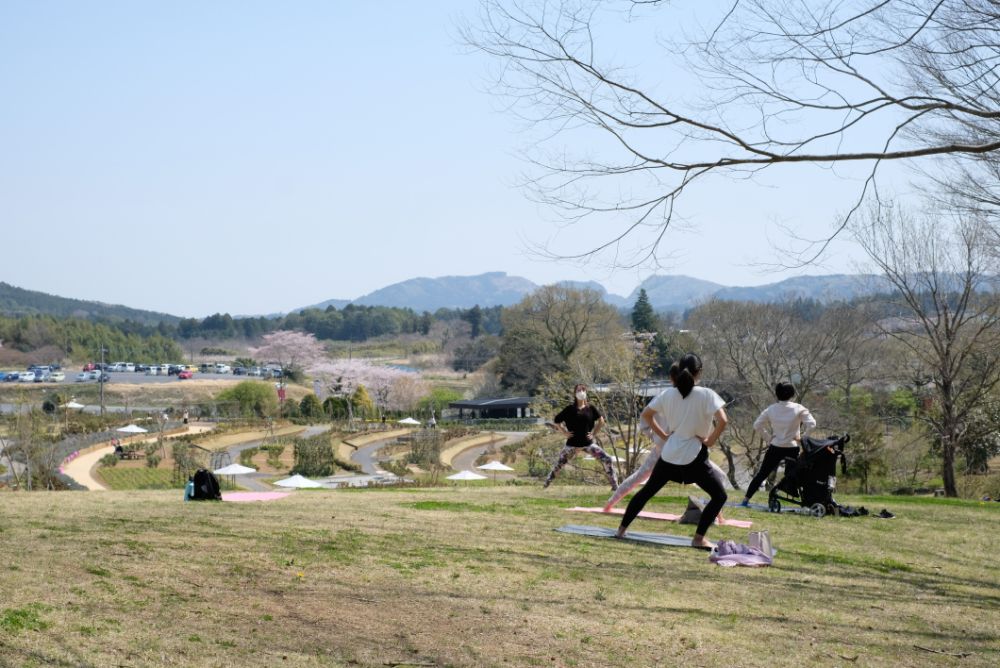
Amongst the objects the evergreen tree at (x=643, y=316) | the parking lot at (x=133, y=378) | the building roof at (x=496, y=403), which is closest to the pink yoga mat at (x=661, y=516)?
the building roof at (x=496, y=403)

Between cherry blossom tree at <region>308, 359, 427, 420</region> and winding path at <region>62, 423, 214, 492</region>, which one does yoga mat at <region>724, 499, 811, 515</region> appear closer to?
winding path at <region>62, 423, 214, 492</region>

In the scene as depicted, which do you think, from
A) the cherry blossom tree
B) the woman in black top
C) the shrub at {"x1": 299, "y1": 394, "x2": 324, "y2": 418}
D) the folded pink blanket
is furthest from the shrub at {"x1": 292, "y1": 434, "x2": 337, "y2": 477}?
the folded pink blanket

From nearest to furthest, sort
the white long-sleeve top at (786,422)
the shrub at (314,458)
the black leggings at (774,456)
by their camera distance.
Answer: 1. the white long-sleeve top at (786,422)
2. the black leggings at (774,456)
3. the shrub at (314,458)

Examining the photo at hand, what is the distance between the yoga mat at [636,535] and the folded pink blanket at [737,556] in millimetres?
468

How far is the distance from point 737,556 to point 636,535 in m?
1.48

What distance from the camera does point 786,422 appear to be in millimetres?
12367

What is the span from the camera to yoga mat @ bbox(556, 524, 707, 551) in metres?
9.39

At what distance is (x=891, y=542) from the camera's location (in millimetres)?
10531

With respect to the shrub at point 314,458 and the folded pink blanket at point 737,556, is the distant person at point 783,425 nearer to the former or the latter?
the folded pink blanket at point 737,556

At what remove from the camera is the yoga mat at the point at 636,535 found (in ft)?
30.8

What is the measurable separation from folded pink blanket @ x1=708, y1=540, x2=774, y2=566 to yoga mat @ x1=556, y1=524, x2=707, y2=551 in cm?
47

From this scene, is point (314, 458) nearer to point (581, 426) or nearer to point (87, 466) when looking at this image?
point (87, 466)

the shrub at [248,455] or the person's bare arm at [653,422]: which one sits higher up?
the person's bare arm at [653,422]

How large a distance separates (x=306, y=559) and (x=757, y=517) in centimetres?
652
